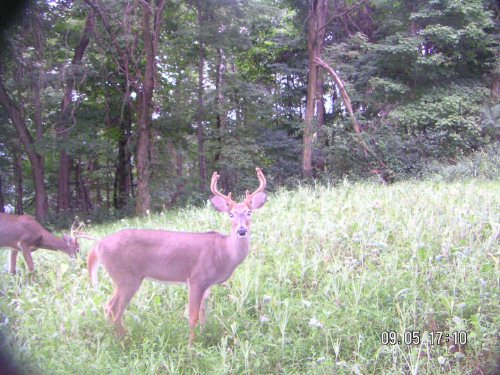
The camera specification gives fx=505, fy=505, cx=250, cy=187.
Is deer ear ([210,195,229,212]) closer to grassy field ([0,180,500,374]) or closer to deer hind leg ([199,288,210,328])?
deer hind leg ([199,288,210,328])

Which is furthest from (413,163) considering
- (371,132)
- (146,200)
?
(146,200)

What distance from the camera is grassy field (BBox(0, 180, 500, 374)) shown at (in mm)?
3557

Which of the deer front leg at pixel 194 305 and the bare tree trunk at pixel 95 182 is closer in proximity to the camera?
the deer front leg at pixel 194 305

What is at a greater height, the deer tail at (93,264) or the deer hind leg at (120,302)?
the deer tail at (93,264)

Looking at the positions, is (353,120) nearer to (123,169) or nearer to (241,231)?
(123,169)

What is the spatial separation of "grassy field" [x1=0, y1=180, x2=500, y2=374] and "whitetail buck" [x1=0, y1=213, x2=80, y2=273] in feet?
1.22

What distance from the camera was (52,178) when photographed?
19750mm

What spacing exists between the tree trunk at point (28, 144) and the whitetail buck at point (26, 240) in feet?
27.3

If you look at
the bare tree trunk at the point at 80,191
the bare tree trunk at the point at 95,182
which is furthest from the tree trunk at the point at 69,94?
the bare tree trunk at the point at 95,182

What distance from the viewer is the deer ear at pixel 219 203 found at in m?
4.07

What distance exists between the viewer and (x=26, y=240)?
21.6 feet

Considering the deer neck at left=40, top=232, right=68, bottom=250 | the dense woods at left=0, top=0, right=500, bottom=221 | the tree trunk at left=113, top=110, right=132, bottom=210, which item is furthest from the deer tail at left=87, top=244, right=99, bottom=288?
the tree trunk at left=113, top=110, right=132, bottom=210

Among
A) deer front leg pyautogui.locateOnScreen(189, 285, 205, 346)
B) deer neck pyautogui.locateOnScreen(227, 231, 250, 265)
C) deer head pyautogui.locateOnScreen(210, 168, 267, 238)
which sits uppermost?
deer head pyautogui.locateOnScreen(210, 168, 267, 238)

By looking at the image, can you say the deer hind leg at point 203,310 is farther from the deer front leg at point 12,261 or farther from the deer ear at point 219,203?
the deer front leg at point 12,261
